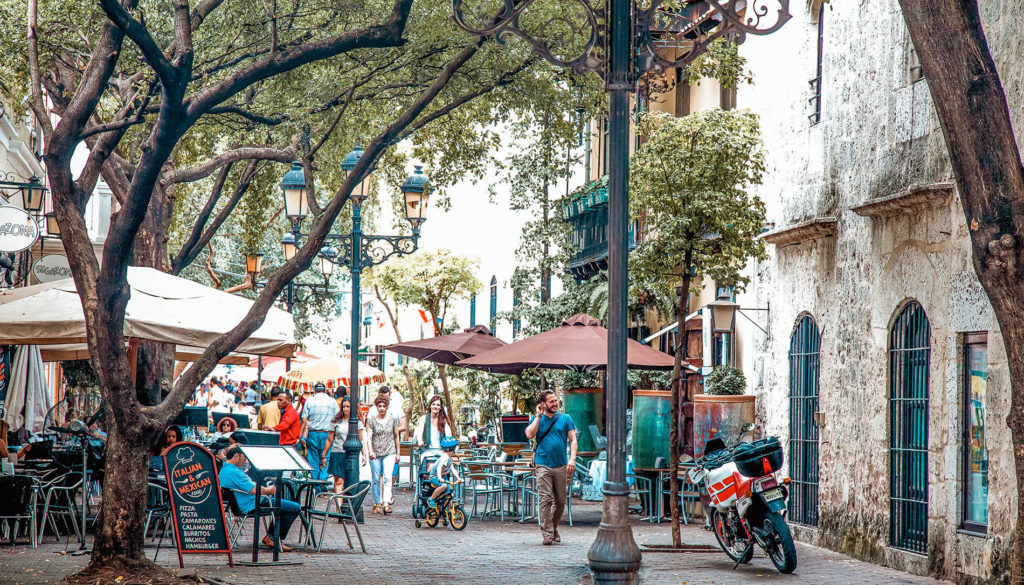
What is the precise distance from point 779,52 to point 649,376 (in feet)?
23.2

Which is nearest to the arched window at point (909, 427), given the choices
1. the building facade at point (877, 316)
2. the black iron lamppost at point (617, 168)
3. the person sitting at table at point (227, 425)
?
the building facade at point (877, 316)

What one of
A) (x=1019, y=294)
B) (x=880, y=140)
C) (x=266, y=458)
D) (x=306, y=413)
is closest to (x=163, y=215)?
(x=306, y=413)

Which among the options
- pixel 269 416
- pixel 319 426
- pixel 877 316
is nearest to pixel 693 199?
pixel 877 316

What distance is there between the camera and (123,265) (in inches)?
408

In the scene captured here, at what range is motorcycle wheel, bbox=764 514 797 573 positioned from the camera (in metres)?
12.1

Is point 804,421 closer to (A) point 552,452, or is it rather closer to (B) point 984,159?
(A) point 552,452

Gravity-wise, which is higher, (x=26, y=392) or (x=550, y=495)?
(x=26, y=392)

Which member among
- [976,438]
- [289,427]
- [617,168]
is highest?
[617,168]

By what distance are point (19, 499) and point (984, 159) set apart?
10257mm

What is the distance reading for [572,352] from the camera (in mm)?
17781

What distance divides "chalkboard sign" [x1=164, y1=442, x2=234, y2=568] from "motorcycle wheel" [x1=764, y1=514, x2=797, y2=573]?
17.0 ft

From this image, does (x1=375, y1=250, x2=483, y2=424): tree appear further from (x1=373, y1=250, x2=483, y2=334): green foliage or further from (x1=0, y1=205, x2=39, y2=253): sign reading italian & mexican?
(x1=0, y1=205, x2=39, y2=253): sign reading italian & mexican

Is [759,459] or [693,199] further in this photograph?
[693,199]

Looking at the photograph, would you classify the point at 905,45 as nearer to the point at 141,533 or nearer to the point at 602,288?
the point at 141,533
